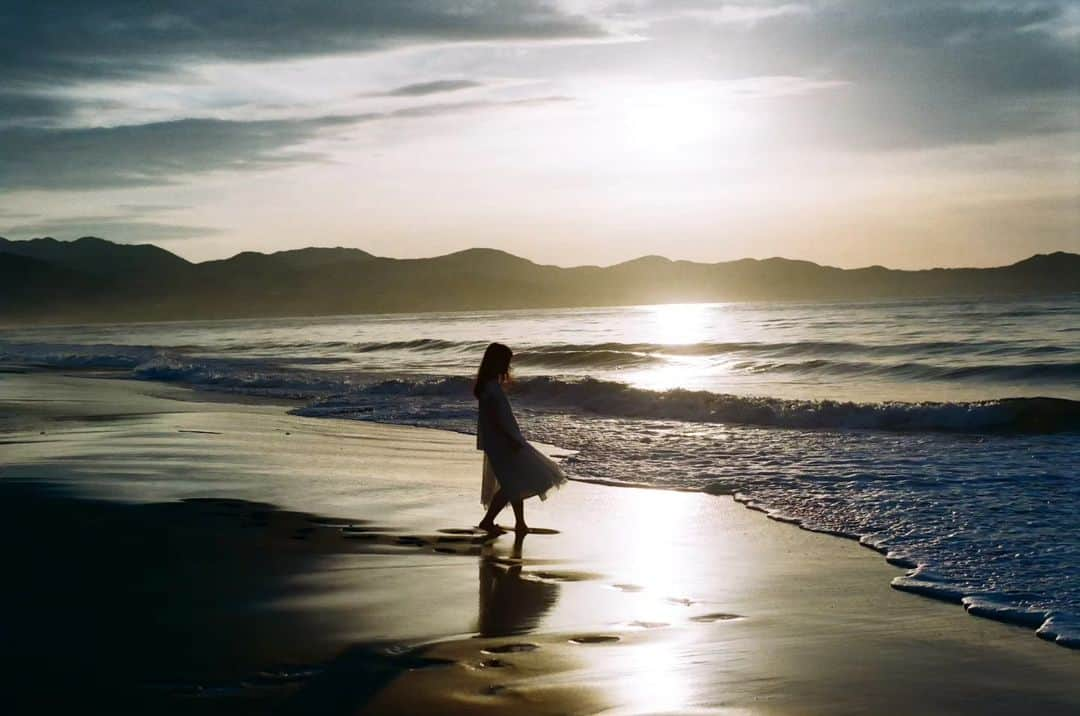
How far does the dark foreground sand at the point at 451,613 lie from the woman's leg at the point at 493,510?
0.64 ft

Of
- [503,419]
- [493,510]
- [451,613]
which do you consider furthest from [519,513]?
[451,613]

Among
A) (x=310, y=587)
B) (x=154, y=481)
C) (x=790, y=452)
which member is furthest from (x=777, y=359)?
(x=310, y=587)

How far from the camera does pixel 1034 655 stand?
17.7 feet

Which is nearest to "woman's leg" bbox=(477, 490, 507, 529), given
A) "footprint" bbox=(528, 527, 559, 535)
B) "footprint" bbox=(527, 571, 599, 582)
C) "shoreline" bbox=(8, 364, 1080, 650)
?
"footprint" bbox=(528, 527, 559, 535)

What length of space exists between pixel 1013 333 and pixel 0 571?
35369 mm

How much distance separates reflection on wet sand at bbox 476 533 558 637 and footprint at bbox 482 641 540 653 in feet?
0.66

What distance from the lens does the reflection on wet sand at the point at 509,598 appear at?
577 cm

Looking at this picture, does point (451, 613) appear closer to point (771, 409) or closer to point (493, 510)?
point (493, 510)

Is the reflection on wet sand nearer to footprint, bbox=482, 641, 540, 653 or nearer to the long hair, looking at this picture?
footprint, bbox=482, 641, 540, 653

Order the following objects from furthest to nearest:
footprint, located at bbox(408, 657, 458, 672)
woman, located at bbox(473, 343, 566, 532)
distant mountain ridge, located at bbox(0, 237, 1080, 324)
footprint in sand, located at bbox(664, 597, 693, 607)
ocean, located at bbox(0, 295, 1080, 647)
A: distant mountain ridge, located at bbox(0, 237, 1080, 324), woman, located at bbox(473, 343, 566, 532), ocean, located at bbox(0, 295, 1080, 647), footprint in sand, located at bbox(664, 597, 693, 607), footprint, located at bbox(408, 657, 458, 672)

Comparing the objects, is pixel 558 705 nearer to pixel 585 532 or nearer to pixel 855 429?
pixel 585 532

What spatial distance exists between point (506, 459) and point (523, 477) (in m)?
0.22

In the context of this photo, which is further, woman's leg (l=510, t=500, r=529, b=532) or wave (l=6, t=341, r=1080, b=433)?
wave (l=6, t=341, r=1080, b=433)

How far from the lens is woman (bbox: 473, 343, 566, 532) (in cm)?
868
